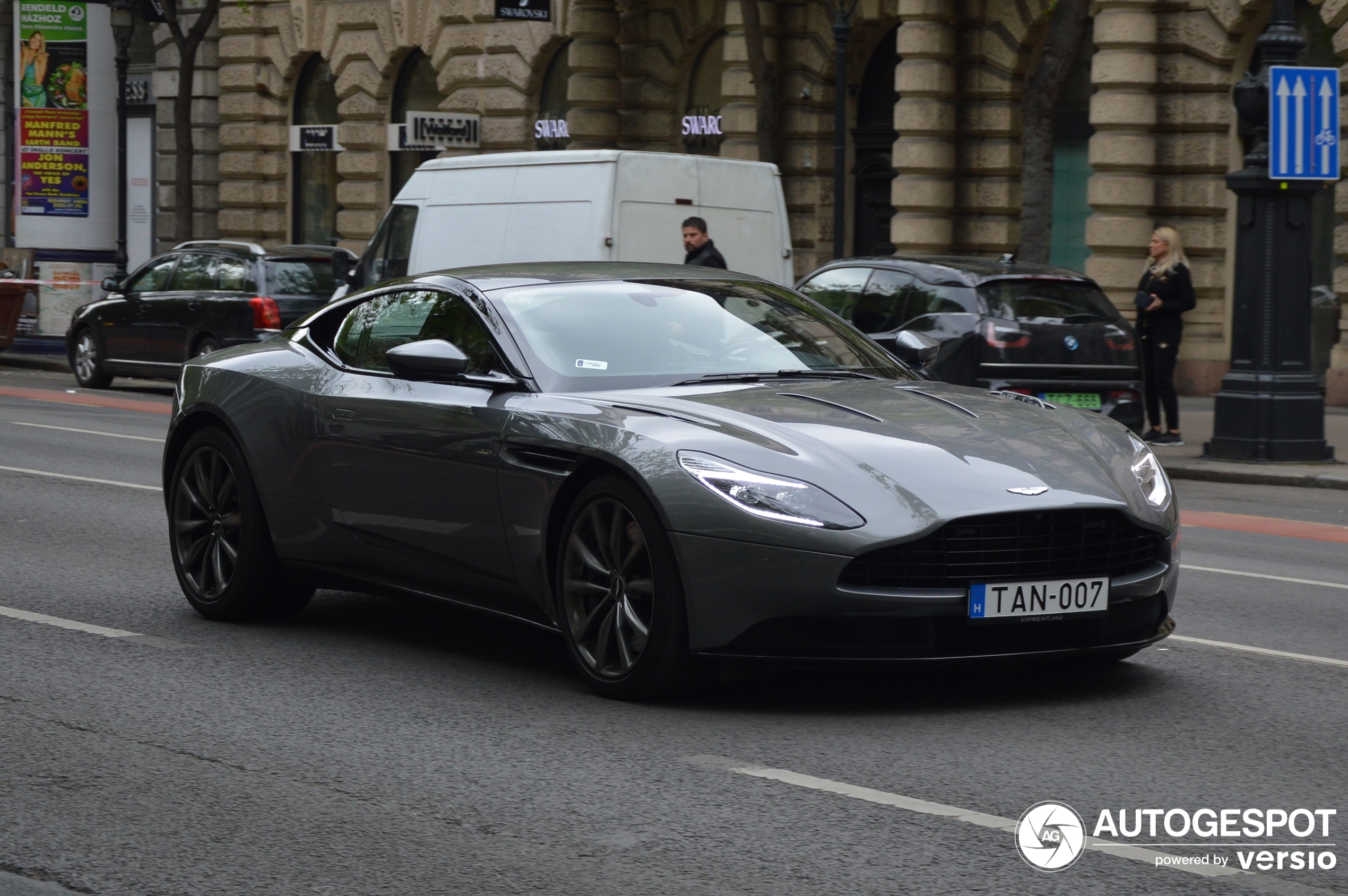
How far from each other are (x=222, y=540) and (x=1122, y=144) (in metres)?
17.1

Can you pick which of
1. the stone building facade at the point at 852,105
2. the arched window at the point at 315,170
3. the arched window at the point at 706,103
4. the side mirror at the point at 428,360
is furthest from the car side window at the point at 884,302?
the arched window at the point at 315,170

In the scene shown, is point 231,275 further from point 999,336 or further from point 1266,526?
point 1266,526

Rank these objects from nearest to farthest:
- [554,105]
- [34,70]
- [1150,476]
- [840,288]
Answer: [1150,476] → [840,288] → [554,105] → [34,70]

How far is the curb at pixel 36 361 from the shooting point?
29047 millimetres

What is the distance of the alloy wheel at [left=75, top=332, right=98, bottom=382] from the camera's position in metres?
24.3

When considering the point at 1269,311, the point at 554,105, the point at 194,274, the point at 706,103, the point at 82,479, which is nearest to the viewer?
the point at 82,479

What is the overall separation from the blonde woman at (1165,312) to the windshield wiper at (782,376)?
1061cm

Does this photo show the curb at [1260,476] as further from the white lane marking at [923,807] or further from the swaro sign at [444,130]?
the swaro sign at [444,130]

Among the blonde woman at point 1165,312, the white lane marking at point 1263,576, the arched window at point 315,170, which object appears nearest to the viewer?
the white lane marking at point 1263,576

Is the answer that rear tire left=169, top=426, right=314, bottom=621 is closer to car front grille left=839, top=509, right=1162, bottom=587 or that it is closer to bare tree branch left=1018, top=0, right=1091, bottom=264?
car front grille left=839, top=509, right=1162, bottom=587

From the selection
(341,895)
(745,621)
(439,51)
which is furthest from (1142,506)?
(439,51)

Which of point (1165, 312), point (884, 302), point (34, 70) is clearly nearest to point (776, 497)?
point (884, 302)

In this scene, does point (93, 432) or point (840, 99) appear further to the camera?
point (840, 99)

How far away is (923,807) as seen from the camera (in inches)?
200
